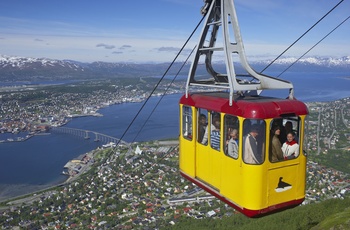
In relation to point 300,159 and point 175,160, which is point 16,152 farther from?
point 300,159

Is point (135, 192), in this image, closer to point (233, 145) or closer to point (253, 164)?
point (233, 145)

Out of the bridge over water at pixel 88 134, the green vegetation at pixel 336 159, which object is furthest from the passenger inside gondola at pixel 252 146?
the bridge over water at pixel 88 134

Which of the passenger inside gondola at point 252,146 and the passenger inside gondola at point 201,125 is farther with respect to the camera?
the passenger inside gondola at point 201,125

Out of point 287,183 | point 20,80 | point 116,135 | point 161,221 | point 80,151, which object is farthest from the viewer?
point 20,80

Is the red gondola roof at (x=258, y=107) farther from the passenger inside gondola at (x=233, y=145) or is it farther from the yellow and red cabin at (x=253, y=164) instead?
the passenger inside gondola at (x=233, y=145)

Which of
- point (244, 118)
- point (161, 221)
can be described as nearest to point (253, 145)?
point (244, 118)

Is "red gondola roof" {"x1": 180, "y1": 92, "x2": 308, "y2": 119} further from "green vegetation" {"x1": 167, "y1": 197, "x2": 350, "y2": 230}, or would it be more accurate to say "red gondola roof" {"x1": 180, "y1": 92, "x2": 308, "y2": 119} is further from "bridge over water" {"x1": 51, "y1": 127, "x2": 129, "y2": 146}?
"bridge over water" {"x1": 51, "y1": 127, "x2": 129, "y2": 146}

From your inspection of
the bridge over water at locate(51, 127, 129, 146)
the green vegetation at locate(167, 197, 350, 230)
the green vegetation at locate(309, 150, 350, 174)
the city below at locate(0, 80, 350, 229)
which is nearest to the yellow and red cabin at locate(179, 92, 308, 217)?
the city below at locate(0, 80, 350, 229)

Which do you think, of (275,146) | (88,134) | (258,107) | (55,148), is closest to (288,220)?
(275,146)
